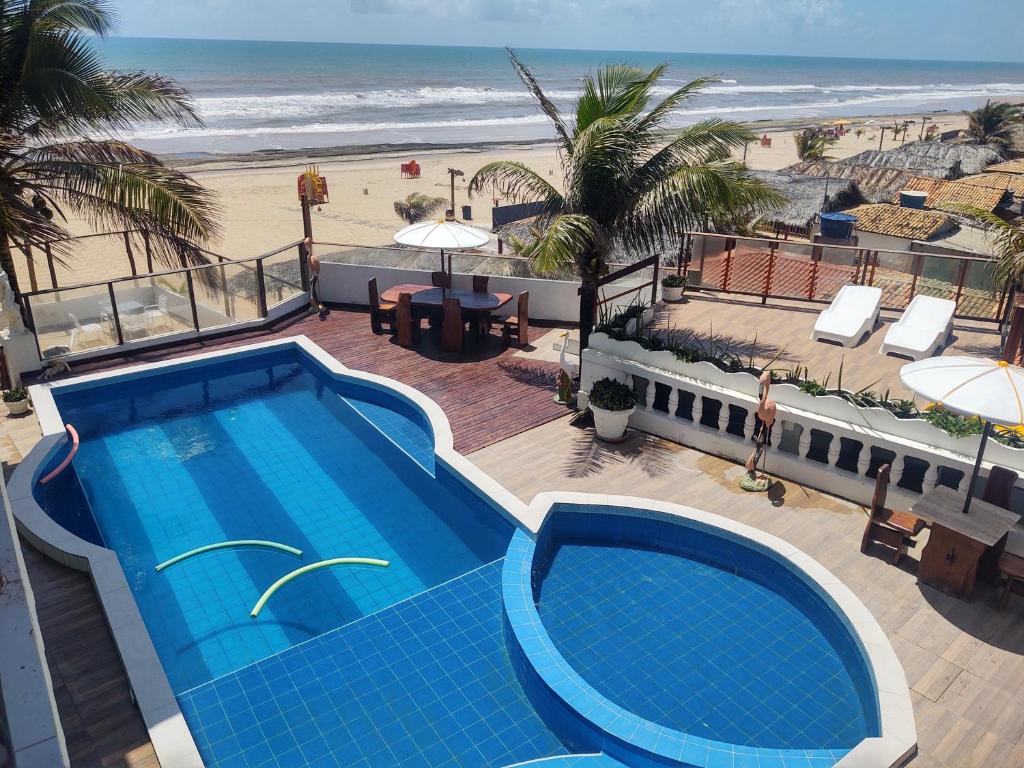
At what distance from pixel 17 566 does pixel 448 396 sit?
372 inches

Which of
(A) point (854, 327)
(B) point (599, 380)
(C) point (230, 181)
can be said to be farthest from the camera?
(C) point (230, 181)

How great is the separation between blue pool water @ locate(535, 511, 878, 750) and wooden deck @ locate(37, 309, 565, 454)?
2.97 meters

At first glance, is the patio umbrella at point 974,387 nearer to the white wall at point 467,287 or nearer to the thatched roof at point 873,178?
the white wall at point 467,287

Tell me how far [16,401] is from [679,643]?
11766mm

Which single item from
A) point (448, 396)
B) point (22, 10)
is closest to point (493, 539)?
point (448, 396)

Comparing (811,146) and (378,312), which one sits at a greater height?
(811,146)

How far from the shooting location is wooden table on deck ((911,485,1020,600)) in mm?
8297

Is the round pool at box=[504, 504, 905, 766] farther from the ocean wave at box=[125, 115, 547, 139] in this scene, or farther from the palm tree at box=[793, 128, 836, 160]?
the ocean wave at box=[125, 115, 547, 139]

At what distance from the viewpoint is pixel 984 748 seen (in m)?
6.71

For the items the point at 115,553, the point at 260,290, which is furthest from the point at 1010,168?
the point at 115,553

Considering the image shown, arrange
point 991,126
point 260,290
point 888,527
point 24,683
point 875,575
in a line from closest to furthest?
point 24,683, point 875,575, point 888,527, point 260,290, point 991,126

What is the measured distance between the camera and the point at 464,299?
1622cm

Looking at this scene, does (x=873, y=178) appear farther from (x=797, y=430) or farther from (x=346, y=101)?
(x=346, y=101)

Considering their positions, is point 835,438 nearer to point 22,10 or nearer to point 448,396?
point 448,396
